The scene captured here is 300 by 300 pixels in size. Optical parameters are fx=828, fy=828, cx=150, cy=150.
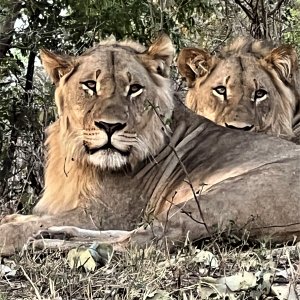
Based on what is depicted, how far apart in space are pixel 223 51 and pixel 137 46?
4.05 ft

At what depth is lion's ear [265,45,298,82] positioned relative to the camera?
589cm

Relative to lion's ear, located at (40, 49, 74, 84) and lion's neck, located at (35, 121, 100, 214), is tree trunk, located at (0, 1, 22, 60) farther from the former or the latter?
lion's neck, located at (35, 121, 100, 214)

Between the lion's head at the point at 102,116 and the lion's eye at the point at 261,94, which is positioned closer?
the lion's head at the point at 102,116

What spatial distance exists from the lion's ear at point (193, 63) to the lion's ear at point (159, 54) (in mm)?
1087

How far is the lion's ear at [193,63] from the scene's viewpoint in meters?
6.10

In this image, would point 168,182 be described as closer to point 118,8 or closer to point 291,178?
point 291,178

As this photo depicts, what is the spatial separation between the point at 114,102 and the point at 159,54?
0.58 metres

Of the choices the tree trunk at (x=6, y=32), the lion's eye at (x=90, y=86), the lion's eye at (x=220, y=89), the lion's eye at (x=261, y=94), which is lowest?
the lion's eye at (x=261, y=94)

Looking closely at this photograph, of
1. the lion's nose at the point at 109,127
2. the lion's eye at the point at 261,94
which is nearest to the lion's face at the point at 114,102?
the lion's nose at the point at 109,127

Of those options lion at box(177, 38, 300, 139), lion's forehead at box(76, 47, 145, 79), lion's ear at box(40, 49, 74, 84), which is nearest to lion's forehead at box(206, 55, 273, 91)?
lion at box(177, 38, 300, 139)

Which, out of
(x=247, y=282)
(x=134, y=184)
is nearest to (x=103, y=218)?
(x=134, y=184)

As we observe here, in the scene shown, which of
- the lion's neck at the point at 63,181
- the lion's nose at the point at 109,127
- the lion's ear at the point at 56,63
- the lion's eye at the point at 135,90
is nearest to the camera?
the lion's nose at the point at 109,127

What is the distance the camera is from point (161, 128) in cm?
477

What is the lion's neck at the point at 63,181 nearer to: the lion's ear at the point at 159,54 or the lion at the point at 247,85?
the lion's ear at the point at 159,54
